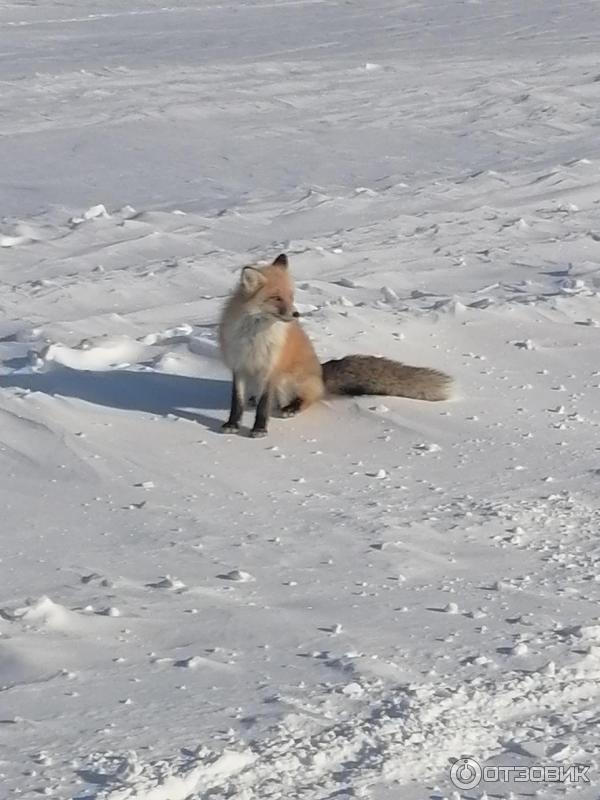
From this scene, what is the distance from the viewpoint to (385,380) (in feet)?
21.3

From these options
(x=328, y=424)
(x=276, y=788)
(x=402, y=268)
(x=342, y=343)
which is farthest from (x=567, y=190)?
(x=276, y=788)

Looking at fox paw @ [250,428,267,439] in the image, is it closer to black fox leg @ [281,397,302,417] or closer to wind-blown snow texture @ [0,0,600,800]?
wind-blown snow texture @ [0,0,600,800]

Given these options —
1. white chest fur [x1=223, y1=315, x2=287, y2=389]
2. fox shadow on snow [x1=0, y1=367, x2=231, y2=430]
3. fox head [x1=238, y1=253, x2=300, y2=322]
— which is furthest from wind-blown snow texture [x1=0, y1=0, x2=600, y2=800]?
fox head [x1=238, y1=253, x2=300, y2=322]

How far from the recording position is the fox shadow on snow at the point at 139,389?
640cm

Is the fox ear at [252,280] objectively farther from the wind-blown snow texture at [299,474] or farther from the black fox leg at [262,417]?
the wind-blown snow texture at [299,474]

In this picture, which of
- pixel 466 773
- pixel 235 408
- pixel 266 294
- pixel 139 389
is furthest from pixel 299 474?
pixel 466 773

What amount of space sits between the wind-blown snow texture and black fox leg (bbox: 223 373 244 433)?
0.10 metres

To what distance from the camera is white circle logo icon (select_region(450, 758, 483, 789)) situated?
10.9ft

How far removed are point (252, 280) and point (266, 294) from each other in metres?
0.09

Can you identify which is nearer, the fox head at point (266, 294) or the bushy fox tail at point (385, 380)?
the fox head at point (266, 294)

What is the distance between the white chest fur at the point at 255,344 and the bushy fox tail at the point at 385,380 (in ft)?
1.37

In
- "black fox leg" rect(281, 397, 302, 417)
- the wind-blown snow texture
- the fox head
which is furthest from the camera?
"black fox leg" rect(281, 397, 302, 417)

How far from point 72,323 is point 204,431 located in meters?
1.63

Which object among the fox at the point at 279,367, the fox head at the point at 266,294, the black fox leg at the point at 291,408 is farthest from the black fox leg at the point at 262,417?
the fox head at the point at 266,294
